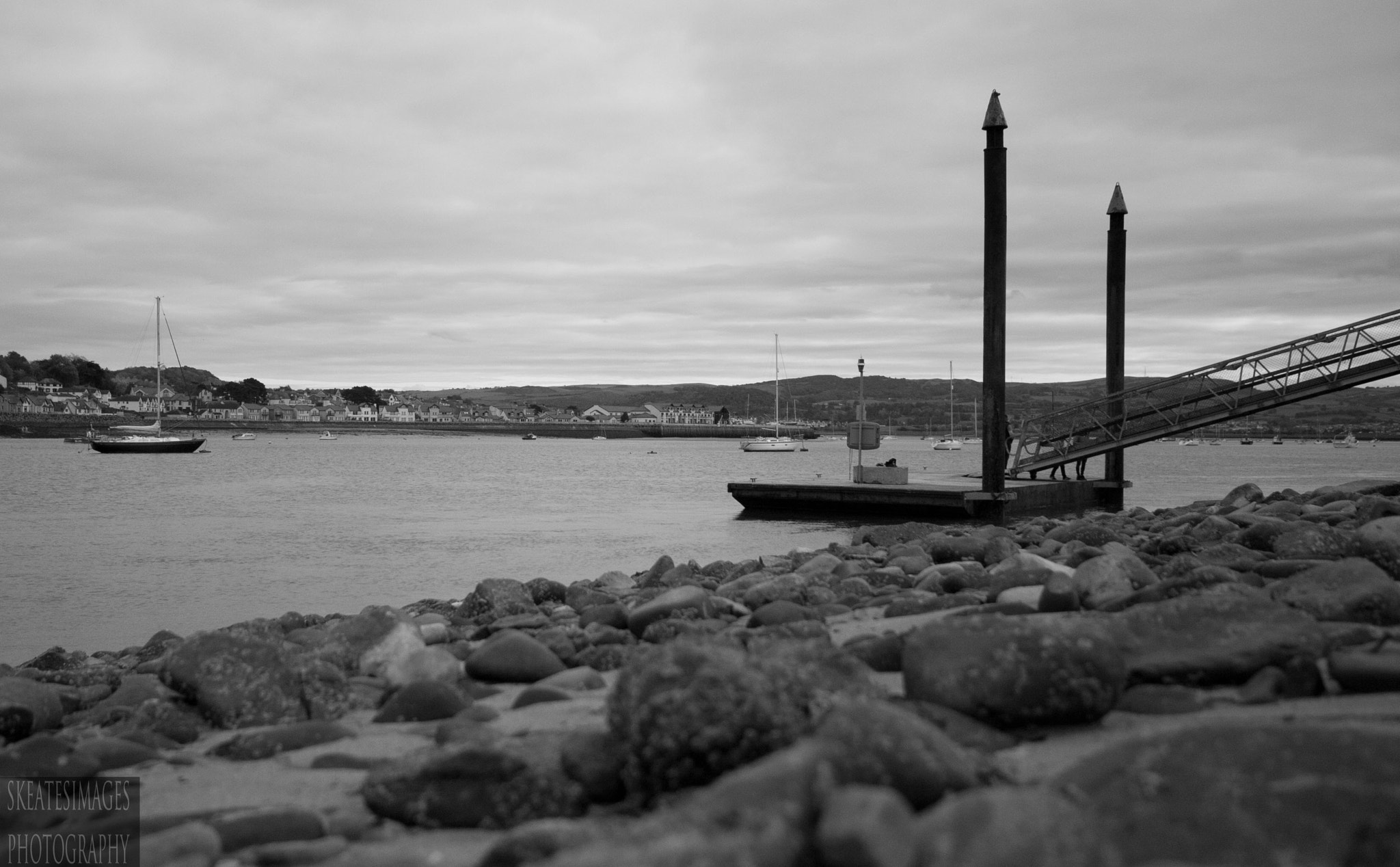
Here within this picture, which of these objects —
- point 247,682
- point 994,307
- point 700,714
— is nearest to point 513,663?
point 247,682

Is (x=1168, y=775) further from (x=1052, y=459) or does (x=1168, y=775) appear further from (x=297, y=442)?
(x=297, y=442)

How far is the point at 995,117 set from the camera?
63.5 ft

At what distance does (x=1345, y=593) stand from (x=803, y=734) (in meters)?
3.44

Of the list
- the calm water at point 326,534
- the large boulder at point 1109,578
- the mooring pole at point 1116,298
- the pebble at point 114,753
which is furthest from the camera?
the mooring pole at point 1116,298

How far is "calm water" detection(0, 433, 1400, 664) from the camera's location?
1565cm

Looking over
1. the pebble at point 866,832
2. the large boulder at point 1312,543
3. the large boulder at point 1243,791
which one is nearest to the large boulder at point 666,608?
the large boulder at point 1312,543

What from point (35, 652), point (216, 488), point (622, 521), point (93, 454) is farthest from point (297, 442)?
point (35, 652)

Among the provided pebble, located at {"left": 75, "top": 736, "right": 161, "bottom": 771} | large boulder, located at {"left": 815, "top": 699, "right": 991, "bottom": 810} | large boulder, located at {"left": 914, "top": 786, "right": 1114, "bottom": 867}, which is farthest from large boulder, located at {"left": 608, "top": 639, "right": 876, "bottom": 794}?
pebble, located at {"left": 75, "top": 736, "right": 161, "bottom": 771}

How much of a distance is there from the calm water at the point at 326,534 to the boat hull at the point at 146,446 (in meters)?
27.2

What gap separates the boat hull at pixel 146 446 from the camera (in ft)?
301

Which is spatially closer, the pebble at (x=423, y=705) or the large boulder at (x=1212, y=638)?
the large boulder at (x=1212, y=638)

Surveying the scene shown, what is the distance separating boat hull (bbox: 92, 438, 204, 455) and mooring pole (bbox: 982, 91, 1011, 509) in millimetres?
87180

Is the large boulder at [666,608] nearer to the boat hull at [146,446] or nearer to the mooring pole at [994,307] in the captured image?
the mooring pole at [994,307]

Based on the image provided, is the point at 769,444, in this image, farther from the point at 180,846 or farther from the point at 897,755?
the point at 897,755
